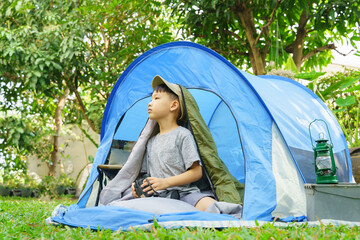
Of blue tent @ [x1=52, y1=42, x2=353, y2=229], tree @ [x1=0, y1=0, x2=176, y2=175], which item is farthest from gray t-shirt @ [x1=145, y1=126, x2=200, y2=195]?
tree @ [x1=0, y1=0, x2=176, y2=175]

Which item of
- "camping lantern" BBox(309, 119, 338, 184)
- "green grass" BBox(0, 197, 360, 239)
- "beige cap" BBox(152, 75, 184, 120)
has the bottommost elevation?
"green grass" BBox(0, 197, 360, 239)

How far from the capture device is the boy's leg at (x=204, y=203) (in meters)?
2.36

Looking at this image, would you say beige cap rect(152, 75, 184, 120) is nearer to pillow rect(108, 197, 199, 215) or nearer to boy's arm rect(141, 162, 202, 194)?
boy's arm rect(141, 162, 202, 194)

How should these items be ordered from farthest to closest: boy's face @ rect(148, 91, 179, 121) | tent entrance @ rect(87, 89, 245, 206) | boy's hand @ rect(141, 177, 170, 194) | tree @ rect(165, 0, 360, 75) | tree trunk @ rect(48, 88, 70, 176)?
1. tree trunk @ rect(48, 88, 70, 176)
2. tree @ rect(165, 0, 360, 75)
3. tent entrance @ rect(87, 89, 245, 206)
4. boy's face @ rect(148, 91, 179, 121)
5. boy's hand @ rect(141, 177, 170, 194)

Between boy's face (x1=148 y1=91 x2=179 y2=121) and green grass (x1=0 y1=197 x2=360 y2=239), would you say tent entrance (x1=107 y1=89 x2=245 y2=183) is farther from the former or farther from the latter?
green grass (x1=0 y1=197 x2=360 y2=239)

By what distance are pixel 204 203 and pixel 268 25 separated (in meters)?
3.01

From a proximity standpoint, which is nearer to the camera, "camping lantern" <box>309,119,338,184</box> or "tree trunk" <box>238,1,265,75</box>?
"camping lantern" <box>309,119,338,184</box>

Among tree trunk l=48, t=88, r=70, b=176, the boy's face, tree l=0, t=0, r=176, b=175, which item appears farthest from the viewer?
tree trunk l=48, t=88, r=70, b=176

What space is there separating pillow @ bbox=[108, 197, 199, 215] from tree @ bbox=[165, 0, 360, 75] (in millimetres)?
2699

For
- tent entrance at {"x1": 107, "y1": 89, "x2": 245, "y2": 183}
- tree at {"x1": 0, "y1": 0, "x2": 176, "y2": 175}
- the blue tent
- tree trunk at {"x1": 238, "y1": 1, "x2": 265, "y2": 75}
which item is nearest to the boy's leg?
the blue tent

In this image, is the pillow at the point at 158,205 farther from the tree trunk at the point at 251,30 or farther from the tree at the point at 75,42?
the tree at the point at 75,42

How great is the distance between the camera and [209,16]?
A: 16.0 ft

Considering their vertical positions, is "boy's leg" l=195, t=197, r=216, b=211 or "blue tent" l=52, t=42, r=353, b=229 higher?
"blue tent" l=52, t=42, r=353, b=229

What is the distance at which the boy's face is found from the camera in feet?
8.86
